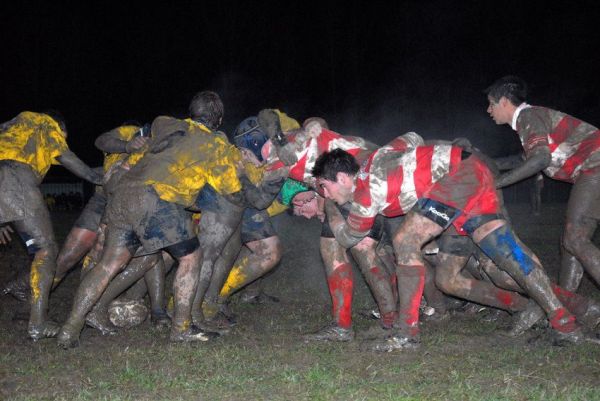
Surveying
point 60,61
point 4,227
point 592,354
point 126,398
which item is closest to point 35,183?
point 4,227

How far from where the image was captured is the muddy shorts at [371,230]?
5.23 metres

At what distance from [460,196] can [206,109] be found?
2.12 metres

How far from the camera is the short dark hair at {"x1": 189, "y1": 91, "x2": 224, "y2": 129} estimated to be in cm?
530

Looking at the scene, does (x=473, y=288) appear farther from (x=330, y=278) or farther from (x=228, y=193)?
(x=228, y=193)

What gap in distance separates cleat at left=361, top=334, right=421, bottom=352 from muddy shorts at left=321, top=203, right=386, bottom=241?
3.23 feet

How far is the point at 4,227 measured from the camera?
5781mm

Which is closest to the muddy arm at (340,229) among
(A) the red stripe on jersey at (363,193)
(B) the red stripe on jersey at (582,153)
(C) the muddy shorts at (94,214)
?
(A) the red stripe on jersey at (363,193)

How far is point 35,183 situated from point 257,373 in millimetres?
2567

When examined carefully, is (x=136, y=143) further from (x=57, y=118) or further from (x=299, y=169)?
(x=299, y=169)

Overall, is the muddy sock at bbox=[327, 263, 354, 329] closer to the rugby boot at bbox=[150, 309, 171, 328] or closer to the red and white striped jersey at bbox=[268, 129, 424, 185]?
the red and white striped jersey at bbox=[268, 129, 424, 185]

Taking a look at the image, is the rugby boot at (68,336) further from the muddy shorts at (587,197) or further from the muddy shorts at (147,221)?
the muddy shorts at (587,197)

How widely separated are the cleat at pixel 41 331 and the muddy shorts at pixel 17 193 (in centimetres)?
86

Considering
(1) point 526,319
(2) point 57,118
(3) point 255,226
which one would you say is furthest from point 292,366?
(2) point 57,118

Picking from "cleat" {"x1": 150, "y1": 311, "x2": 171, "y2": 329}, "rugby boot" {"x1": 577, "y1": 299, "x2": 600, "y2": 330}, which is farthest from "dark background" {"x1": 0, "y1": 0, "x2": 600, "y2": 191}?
"rugby boot" {"x1": 577, "y1": 299, "x2": 600, "y2": 330}
